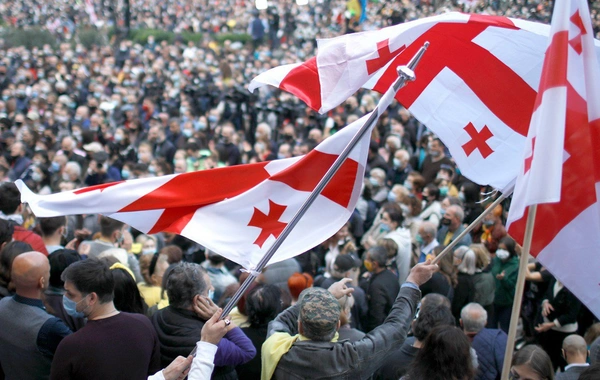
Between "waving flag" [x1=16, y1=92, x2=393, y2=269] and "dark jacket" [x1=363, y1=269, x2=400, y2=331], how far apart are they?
2.29m

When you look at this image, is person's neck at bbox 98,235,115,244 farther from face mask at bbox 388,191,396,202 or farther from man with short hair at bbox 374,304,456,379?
face mask at bbox 388,191,396,202

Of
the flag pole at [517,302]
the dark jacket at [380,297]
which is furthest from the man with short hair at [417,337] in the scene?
the dark jacket at [380,297]

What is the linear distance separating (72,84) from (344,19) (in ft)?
35.8

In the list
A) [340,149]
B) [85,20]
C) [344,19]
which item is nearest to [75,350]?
[340,149]

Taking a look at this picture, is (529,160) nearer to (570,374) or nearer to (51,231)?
(570,374)

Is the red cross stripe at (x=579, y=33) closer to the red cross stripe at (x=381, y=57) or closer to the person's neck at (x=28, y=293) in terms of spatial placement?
the red cross stripe at (x=381, y=57)

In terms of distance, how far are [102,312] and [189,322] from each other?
0.44 m

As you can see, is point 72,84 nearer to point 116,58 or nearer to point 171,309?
point 116,58

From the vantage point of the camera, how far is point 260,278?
582cm

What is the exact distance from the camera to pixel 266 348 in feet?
10.5

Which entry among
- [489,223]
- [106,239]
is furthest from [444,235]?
[106,239]

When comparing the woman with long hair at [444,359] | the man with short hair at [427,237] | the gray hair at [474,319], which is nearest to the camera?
the woman with long hair at [444,359]

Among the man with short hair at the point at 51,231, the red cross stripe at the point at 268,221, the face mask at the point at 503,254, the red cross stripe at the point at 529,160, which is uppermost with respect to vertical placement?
the red cross stripe at the point at 529,160

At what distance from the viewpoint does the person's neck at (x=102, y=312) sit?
326cm
